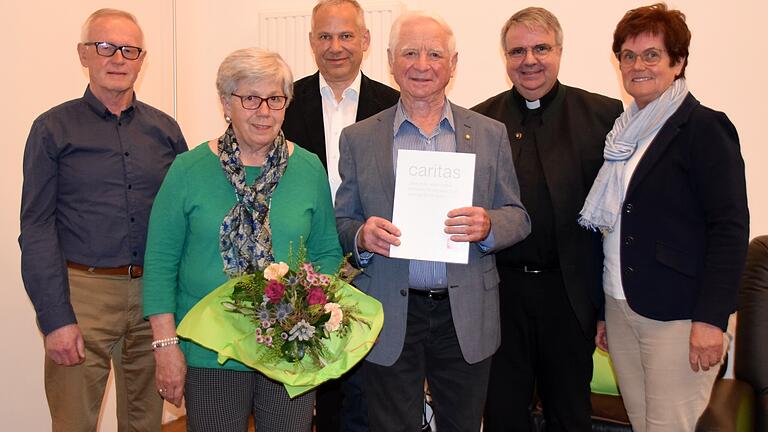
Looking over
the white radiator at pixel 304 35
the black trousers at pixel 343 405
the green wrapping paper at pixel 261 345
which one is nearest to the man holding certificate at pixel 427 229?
the green wrapping paper at pixel 261 345

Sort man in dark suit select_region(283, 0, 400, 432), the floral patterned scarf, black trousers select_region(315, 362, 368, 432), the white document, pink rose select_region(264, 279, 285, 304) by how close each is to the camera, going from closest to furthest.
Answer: pink rose select_region(264, 279, 285, 304)
the floral patterned scarf
the white document
black trousers select_region(315, 362, 368, 432)
man in dark suit select_region(283, 0, 400, 432)

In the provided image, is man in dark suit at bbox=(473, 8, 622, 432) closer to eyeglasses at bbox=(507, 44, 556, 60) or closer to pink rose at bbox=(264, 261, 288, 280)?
eyeglasses at bbox=(507, 44, 556, 60)

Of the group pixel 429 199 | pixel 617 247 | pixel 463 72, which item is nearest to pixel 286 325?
pixel 429 199

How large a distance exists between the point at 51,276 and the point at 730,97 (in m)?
3.38

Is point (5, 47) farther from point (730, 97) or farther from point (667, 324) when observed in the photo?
point (730, 97)

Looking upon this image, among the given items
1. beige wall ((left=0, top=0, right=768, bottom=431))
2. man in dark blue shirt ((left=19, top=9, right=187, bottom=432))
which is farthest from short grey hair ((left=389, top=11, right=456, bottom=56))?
beige wall ((left=0, top=0, right=768, bottom=431))

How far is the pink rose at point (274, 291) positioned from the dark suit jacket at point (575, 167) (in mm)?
1197

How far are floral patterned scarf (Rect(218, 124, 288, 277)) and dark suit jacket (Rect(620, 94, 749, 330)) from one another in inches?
48.8

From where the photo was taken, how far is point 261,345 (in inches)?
78.3

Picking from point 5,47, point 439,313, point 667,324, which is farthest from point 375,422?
point 5,47

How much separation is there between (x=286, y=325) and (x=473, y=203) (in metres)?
0.79

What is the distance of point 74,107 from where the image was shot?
274 cm

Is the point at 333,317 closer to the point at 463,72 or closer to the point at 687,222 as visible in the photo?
the point at 687,222

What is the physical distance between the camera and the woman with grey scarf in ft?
7.55
